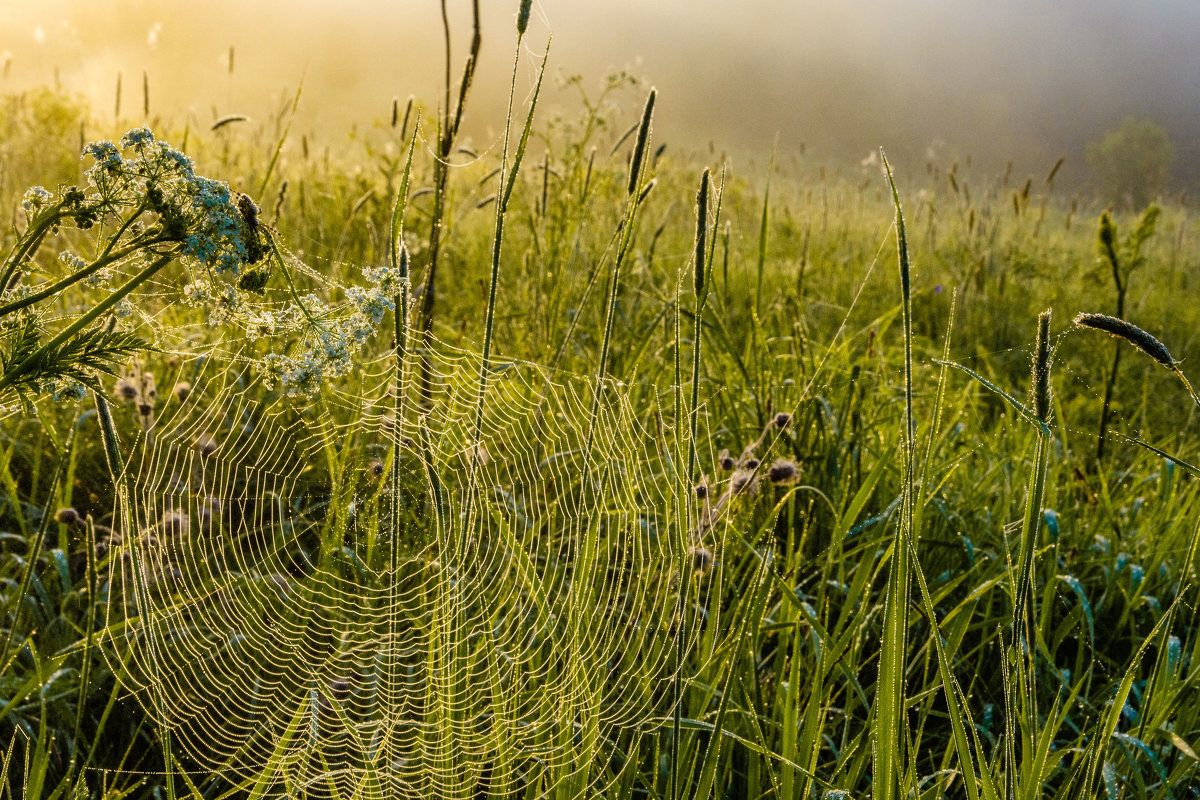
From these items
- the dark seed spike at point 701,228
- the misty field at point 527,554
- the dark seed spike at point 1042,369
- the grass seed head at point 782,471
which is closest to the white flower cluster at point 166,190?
the misty field at point 527,554

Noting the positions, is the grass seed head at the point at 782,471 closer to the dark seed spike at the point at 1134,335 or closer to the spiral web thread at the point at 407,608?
the spiral web thread at the point at 407,608

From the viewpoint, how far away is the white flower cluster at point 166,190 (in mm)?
841

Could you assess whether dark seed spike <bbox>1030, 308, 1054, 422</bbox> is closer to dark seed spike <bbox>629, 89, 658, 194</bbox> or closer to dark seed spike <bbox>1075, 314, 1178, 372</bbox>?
dark seed spike <bbox>1075, 314, 1178, 372</bbox>

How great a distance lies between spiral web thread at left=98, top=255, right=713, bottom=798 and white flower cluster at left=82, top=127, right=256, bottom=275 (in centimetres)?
52

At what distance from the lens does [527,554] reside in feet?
4.97

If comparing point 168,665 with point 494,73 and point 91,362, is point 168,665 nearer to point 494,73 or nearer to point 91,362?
point 91,362

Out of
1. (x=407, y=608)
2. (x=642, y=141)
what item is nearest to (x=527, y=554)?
(x=407, y=608)

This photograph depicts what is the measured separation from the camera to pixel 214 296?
37.9 inches

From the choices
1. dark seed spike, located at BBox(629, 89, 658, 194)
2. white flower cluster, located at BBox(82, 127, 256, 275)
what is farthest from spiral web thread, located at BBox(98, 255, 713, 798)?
white flower cluster, located at BBox(82, 127, 256, 275)

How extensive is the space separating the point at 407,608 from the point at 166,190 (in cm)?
125

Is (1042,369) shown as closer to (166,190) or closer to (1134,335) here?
(1134,335)

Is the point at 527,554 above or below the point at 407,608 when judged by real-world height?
above

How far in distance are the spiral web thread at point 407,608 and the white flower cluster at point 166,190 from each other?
1.70 feet

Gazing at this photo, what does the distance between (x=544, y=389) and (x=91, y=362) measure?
169 centimetres
